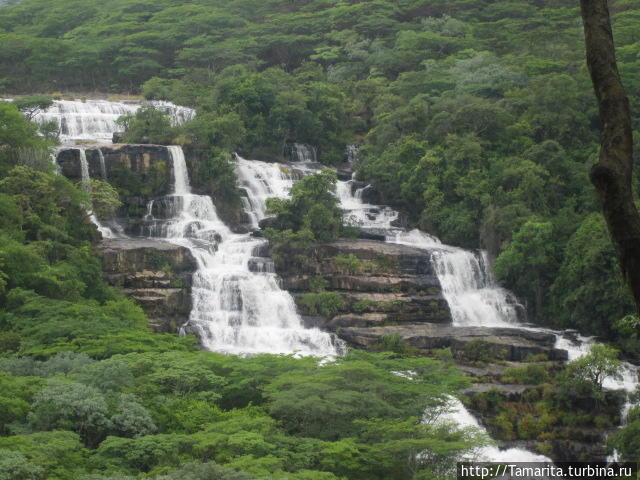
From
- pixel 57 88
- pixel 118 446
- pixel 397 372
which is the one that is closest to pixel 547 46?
pixel 57 88

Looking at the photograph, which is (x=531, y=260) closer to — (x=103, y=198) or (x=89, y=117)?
(x=103, y=198)

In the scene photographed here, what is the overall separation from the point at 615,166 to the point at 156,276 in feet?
91.4

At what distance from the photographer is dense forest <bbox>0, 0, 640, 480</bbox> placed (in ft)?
53.5

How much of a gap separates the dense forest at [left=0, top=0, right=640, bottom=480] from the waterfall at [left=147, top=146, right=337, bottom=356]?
2.44m

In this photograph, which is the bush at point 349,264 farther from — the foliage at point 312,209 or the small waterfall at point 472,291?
the small waterfall at point 472,291

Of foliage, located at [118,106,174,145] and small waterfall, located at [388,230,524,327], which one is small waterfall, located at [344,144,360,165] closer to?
Result: foliage, located at [118,106,174,145]

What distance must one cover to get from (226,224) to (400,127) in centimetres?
1206

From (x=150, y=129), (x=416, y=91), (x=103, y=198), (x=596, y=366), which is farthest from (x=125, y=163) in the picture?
(x=596, y=366)

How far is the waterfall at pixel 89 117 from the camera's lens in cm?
4571

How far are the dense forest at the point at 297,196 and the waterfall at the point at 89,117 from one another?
2279 mm

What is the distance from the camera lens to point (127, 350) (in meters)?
21.4

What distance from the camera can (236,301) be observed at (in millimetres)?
32812

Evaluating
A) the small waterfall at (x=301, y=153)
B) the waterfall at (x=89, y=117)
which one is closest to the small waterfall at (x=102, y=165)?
the waterfall at (x=89, y=117)

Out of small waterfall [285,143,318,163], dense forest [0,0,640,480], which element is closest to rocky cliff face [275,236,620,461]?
dense forest [0,0,640,480]
